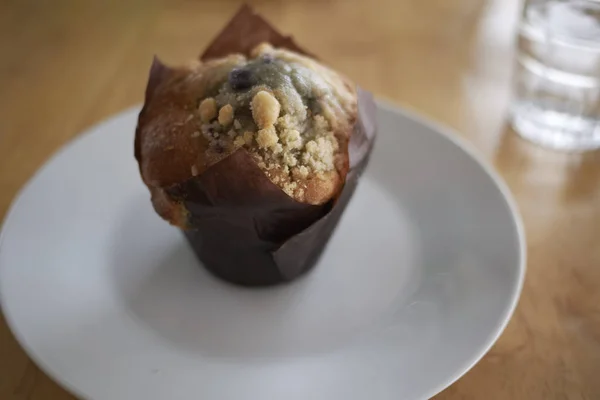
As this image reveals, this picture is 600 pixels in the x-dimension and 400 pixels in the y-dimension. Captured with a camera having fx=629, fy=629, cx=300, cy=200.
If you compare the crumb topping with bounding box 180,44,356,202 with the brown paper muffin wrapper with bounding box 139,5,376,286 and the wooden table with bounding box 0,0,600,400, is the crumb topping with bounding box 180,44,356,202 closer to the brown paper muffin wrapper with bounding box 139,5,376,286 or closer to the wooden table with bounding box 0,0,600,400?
the brown paper muffin wrapper with bounding box 139,5,376,286

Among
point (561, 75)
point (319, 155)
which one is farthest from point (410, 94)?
point (319, 155)

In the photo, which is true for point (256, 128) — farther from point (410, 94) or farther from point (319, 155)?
point (410, 94)

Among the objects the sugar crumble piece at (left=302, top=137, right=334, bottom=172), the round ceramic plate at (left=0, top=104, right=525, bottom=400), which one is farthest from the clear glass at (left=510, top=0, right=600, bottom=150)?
the sugar crumble piece at (left=302, top=137, right=334, bottom=172)

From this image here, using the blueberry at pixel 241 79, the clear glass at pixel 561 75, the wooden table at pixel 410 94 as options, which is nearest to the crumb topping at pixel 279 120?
the blueberry at pixel 241 79

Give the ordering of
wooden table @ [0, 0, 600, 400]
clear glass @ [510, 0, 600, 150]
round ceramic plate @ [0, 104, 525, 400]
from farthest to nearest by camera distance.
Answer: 1. clear glass @ [510, 0, 600, 150]
2. wooden table @ [0, 0, 600, 400]
3. round ceramic plate @ [0, 104, 525, 400]

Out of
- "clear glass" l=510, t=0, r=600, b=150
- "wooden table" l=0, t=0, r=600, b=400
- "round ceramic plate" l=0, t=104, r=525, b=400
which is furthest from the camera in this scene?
"clear glass" l=510, t=0, r=600, b=150

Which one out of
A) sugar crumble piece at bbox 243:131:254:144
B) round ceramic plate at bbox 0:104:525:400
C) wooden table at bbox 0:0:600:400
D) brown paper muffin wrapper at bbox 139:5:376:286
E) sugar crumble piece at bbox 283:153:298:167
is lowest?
wooden table at bbox 0:0:600:400

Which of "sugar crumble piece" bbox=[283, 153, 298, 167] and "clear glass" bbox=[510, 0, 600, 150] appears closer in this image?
"sugar crumble piece" bbox=[283, 153, 298, 167]
